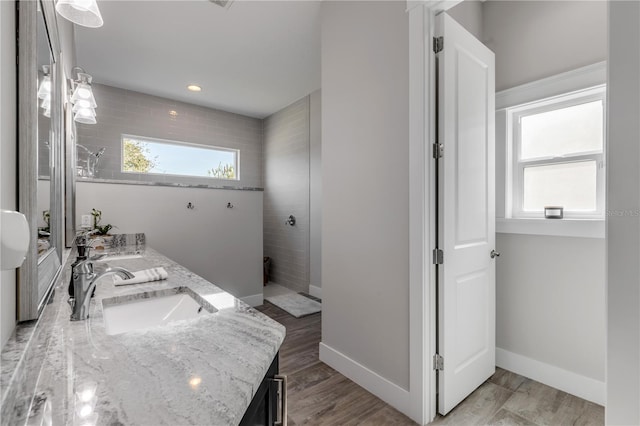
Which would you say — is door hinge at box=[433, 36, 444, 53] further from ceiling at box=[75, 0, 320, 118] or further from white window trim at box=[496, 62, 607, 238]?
ceiling at box=[75, 0, 320, 118]

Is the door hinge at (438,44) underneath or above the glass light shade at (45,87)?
above

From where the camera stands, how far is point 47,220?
3.43ft

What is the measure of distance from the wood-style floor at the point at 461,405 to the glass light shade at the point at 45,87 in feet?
5.91

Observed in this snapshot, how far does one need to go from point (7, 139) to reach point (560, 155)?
8.91ft

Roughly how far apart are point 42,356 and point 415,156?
1609mm

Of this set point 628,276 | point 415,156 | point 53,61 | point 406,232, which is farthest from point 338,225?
point 53,61

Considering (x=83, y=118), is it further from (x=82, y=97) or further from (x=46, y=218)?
(x=46, y=218)

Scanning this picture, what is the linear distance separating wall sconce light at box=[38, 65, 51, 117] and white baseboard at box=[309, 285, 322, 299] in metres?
3.33

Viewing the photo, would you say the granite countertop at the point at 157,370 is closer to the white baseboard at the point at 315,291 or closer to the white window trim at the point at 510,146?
the white window trim at the point at 510,146

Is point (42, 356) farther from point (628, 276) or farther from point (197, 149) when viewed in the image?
point (197, 149)

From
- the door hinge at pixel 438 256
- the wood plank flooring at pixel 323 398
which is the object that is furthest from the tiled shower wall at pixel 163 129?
the door hinge at pixel 438 256

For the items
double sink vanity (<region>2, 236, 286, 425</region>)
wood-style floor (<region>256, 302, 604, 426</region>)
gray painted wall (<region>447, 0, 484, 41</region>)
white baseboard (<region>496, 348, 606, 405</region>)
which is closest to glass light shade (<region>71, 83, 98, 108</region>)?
double sink vanity (<region>2, 236, 286, 425</region>)

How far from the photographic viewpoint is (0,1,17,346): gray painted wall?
0.57m

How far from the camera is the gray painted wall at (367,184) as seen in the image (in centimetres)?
171
